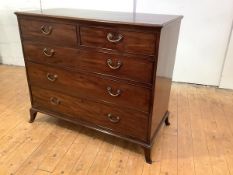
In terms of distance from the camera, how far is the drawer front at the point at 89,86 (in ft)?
4.76

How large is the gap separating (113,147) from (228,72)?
1617mm

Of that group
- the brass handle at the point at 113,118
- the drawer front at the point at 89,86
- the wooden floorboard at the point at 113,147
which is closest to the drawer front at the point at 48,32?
the drawer front at the point at 89,86

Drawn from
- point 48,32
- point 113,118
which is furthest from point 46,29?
point 113,118

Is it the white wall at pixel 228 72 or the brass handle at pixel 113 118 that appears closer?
the brass handle at pixel 113 118

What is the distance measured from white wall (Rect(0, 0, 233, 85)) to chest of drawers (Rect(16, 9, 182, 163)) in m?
0.98

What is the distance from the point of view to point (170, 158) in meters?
1.64

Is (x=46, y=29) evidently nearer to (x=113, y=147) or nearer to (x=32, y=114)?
(x=32, y=114)

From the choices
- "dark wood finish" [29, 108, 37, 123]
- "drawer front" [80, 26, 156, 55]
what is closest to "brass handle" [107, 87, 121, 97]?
"drawer front" [80, 26, 156, 55]

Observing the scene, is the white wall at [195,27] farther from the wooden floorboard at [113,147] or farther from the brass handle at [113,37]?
the brass handle at [113,37]

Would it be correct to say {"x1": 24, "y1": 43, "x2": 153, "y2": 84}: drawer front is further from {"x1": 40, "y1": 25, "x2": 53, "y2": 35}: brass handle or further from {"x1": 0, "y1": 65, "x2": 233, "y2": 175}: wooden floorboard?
{"x1": 0, "y1": 65, "x2": 233, "y2": 175}: wooden floorboard

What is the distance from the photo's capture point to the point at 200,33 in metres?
2.50

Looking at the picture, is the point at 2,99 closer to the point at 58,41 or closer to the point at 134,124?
the point at 58,41

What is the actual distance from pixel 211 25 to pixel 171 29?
4.03 feet

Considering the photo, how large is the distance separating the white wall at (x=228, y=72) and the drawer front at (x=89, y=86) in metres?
1.51
